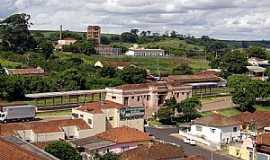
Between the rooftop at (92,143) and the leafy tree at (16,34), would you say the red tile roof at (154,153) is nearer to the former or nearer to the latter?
the rooftop at (92,143)

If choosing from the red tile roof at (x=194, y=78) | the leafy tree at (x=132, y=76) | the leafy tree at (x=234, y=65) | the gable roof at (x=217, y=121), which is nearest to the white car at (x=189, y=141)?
the gable roof at (x=217, y=121)

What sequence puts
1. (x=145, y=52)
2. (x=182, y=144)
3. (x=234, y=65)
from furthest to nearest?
(x=145, y=52) → (x=234, y=65) → (x=182, y=144)

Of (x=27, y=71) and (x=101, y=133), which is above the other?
(x=27, y=71)

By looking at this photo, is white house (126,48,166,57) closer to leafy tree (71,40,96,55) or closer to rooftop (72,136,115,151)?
leafy tree (71,40,96,55)

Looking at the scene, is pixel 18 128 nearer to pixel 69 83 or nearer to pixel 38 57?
pixel 69 83

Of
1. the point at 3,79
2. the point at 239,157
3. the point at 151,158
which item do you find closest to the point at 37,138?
the point at 151,158

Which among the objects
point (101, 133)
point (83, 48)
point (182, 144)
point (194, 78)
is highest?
point (83, 48)

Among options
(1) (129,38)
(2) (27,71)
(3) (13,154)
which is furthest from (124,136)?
(1) (129,38)

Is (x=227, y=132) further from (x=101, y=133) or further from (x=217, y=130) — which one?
(x=101, y=133)
